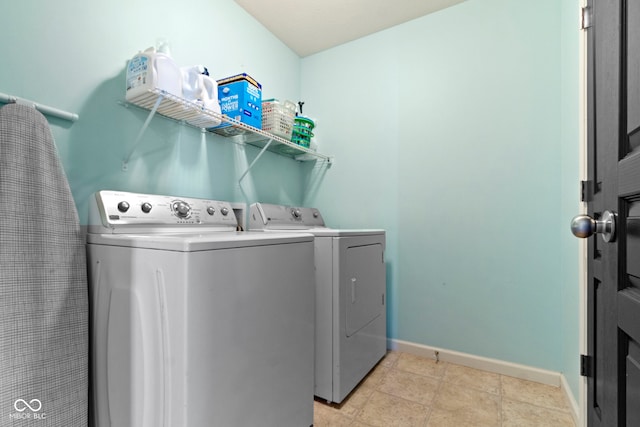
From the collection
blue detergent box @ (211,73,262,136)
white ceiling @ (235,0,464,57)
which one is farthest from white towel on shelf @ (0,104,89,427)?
white ceiling @ (235,0,464,57)

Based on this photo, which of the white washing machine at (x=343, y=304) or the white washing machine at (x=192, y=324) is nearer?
the white washing machine at (x=192, y=324)

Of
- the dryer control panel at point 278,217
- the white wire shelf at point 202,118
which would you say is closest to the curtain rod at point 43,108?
the white wire shelf at point 202,118

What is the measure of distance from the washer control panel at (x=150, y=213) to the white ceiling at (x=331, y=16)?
5.07ft

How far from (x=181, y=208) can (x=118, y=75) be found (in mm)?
696

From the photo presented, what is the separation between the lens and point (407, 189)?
88.6 inches

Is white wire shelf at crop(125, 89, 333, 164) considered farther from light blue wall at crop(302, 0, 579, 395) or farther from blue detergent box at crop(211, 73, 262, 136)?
light blue wall at crop(302, 0, 579, 395)

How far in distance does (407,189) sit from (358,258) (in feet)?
2.64

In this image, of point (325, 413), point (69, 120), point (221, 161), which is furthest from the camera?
point (221, 161)

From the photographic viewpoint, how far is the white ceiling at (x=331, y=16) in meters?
2.07

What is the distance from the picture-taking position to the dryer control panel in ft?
6.37

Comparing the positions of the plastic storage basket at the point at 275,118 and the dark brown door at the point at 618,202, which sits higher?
the plastic storage basket at the point at 275,118

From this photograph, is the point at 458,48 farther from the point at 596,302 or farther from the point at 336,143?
the point at 596,302

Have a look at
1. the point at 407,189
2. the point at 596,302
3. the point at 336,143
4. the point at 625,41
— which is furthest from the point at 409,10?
the point at 596,302

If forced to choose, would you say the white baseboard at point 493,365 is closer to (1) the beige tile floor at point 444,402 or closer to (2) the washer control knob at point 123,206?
(1) the beige tile floor at point 444,402
